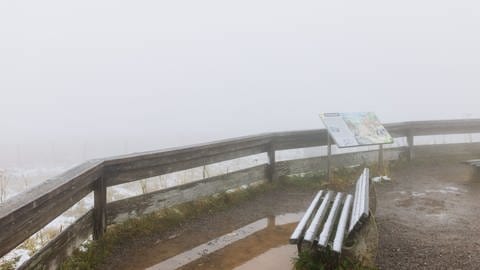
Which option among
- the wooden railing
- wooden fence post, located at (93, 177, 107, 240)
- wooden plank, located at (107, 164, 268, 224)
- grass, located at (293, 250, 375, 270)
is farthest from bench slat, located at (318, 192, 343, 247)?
wooden fence post, located at (93, 177, 107, 240)

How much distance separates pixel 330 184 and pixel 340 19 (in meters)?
188

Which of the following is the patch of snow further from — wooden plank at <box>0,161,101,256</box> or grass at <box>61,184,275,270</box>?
wooden plank at <box>0,161,101,256</box>

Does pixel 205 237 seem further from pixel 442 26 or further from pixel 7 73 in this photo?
pixel 442 26

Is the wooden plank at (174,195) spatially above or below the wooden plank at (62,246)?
above

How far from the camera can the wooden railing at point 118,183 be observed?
300 cm

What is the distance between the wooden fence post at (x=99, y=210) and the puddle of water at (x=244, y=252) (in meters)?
0.88

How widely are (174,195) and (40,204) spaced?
8.05ft

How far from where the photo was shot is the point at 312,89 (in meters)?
82.0

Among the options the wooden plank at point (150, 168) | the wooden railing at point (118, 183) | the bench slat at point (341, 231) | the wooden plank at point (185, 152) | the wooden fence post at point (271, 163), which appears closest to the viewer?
the wooden railing at point (118, 183)

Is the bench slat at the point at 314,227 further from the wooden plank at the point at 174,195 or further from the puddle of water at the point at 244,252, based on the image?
the wooden plank at the point at 174,195

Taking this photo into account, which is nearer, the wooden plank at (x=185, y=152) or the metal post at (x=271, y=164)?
the wooden plank at (x=185, y=152)

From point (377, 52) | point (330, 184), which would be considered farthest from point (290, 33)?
point (330, 184)

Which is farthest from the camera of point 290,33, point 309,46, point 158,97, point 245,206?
point 290,33

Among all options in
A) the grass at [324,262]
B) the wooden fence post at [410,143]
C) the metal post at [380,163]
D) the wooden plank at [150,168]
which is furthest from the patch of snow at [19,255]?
the wooden fence post at [410,143]
